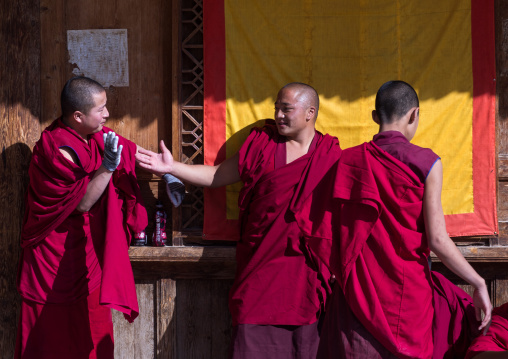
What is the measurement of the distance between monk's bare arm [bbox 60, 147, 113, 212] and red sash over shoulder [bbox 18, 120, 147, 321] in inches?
1.7

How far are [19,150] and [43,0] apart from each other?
110 cm

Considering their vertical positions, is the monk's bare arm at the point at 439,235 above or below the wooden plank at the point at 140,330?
above

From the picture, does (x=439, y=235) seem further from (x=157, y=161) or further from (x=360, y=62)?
(x=157, y=161)

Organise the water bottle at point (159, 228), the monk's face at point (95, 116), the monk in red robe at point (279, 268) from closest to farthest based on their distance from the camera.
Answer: the monk in red robe at point (279, 268), the monk's face at point (95, 116), the water bottle at point (159, 228)

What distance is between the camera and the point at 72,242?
4344 mm

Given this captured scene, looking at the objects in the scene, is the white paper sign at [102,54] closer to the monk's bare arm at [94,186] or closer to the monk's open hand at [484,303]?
the monk's bare arm at [94,186]

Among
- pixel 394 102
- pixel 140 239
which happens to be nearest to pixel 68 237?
pixel 140 239

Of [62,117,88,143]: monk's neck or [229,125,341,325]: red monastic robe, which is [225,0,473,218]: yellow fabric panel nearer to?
[229,125,341,325]: red monastic robe

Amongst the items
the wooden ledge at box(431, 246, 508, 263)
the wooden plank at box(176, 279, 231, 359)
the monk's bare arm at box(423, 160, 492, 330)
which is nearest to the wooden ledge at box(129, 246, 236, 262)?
the wooden plank at box(176, 279, 231, 359)

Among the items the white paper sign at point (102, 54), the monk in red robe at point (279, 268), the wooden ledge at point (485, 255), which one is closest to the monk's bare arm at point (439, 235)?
the monk in red robe at point (279, 268)

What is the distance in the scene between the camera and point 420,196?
346 centimetres

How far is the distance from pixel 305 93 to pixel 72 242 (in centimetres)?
177

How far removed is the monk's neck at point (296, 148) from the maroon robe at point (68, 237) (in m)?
1.10

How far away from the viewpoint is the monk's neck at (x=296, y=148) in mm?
4391
